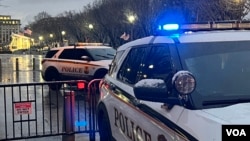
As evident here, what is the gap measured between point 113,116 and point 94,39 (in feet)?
240

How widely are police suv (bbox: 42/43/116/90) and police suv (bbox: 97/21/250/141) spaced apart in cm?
1219

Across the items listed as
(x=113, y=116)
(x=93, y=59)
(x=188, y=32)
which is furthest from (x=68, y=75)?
(x=188, y=32)

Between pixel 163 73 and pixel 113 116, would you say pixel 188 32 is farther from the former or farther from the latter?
pixel 113 116

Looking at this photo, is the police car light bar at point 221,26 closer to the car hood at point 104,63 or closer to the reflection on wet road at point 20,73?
the car hood at point 104,63

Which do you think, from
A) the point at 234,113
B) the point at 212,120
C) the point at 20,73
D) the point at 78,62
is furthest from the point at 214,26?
the point at 20,73

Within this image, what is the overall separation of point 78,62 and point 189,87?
1492 centimetres

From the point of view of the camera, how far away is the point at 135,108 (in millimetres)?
4387

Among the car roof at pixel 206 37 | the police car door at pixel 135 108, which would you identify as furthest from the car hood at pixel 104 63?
the car roof at pixel 206 37

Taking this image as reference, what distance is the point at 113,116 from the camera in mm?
5492

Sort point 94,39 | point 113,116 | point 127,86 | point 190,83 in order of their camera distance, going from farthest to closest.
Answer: point 94,39, point 113,116, point 127,86, point 190,83

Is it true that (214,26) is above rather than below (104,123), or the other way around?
above

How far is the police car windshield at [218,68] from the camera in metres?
3.44

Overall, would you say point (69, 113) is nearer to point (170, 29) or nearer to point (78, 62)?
point (170, 29)

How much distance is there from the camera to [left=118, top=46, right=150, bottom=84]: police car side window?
480 centimetres
